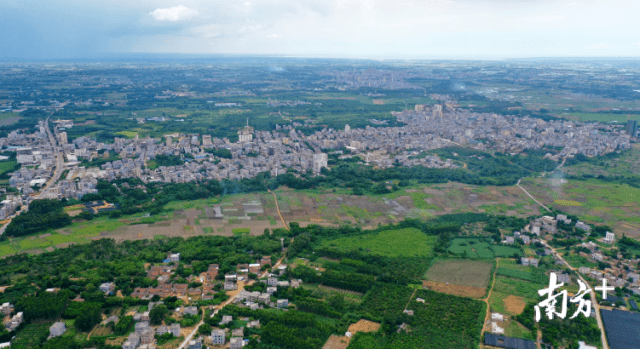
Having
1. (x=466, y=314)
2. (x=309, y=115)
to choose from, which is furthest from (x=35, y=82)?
(x=466, y=314)

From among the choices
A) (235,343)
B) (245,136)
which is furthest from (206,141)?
(235,343)

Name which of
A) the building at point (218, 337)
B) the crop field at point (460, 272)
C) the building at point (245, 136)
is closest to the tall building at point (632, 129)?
the crop field at point (460, 272)

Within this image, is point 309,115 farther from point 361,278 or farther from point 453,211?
point 361,278

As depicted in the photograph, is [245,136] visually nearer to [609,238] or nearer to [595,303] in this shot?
[609,238]

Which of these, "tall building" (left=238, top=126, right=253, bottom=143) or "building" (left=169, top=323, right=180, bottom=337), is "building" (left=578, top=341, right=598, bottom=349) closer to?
"building" (left=169, top=323, right=180, bottom=337)

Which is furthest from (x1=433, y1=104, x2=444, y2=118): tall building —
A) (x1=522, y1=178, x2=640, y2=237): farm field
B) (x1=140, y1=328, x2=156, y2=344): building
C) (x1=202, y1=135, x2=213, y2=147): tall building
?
(x1=140, y1=328, x2=156, y2=344): building

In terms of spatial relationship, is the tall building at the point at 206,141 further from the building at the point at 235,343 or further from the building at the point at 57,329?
the building at the point at 235,343
